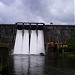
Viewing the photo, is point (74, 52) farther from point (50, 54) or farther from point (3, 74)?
point (3, 74)

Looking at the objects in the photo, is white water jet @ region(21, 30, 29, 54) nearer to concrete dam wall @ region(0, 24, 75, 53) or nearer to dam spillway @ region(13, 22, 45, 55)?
dam spillway @ region(13, 22, 45, 55)

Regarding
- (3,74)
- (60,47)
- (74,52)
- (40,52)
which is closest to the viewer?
(3,74)

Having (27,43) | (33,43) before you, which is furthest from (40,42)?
(27,43)

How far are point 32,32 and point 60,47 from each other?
65.6 ft

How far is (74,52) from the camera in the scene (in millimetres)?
115562

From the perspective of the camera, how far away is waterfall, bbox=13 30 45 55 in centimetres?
13288

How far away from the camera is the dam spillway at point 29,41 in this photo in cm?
13312

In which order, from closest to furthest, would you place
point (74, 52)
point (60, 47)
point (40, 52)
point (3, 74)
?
point (3, 74) → point (74, 52) → point (60, 47) → point (40, 52)

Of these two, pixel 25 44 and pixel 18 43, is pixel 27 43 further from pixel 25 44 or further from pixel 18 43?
pixel 18 43

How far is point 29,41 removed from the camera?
5359 inches

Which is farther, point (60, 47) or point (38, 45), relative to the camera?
point (38, 45)

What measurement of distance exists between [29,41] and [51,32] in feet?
41.9

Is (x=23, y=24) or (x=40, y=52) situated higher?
(x=23, y=24)

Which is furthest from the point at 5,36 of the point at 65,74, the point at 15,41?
the point at 65,74
